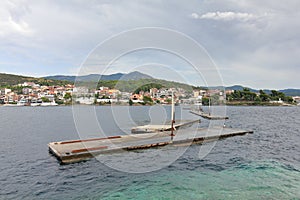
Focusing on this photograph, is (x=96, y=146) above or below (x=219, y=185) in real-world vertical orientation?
above

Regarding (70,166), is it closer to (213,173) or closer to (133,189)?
(133,189)

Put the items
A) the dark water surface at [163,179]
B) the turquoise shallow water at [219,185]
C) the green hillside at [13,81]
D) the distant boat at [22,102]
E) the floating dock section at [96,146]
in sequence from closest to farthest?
the turquoise shallow water at [219,185] → the dark water surface at [163,179] → the floating dock section at [96,146] → the distant boat at [22,102] → the green hillside at [13,81]

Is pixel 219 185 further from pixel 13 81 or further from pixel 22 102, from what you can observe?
pixel 13 81

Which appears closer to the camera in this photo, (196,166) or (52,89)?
(196,166)

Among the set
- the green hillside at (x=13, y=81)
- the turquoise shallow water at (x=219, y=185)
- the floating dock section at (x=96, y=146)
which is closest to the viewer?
the turquoise shallow water at (x=219, y=185)

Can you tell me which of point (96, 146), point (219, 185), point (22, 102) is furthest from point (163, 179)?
point (22, 102)

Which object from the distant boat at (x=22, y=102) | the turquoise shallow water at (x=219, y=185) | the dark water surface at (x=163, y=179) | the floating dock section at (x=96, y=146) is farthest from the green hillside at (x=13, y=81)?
the turquoise shallow water at (x=219, y=185)

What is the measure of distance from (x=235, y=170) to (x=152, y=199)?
650 cm

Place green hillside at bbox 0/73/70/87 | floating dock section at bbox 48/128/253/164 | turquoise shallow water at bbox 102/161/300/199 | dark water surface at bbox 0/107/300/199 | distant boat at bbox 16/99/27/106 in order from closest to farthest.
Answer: turquoise shallow water at bbox 102/161/300/199 → dark water surface at bbox 0/107/300/199 → floating dock section at bbox 48/128/253/164 → distant boat at bbox 16/99/27/106 → green hillside at bbox 0/73/70/87

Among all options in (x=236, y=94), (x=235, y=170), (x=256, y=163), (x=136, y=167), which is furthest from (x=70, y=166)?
(x=236, y=94)

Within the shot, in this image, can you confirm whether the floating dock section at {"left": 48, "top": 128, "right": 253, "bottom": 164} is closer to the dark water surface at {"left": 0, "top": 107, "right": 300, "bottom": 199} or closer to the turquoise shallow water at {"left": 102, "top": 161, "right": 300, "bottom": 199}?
the dark water surface at {"left": 0, "top": 107, "right": 300, "bottom": 199}

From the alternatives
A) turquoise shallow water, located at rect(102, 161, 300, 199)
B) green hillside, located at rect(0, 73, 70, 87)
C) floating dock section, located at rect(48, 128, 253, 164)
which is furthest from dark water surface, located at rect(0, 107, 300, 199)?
green hillside, located at rect(0, 73, 70, 87)

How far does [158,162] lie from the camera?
15.1 meters

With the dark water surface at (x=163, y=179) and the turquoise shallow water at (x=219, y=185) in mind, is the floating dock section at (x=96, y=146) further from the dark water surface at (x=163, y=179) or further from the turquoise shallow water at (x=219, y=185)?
the turquoise shallow water at (x=219, y=185)
